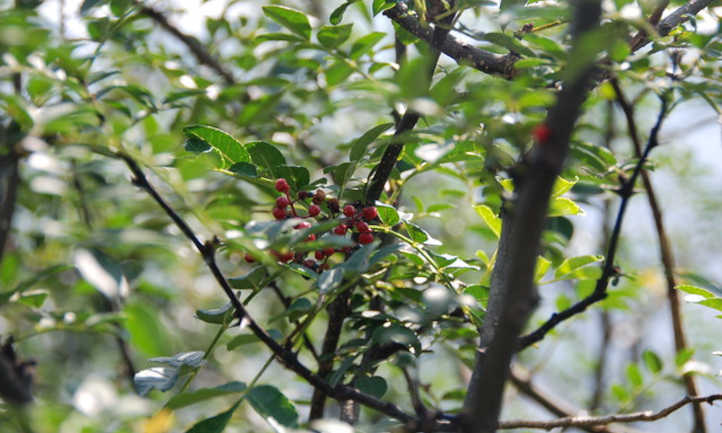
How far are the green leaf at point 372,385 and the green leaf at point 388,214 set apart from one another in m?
0.19

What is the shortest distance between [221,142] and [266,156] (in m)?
0.06

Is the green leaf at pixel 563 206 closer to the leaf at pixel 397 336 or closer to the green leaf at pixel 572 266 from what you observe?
the green leaf at pixel 572 266

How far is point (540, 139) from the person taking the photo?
43cm

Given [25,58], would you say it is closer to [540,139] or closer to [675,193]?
[540,139]

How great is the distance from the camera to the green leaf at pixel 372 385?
81 cm

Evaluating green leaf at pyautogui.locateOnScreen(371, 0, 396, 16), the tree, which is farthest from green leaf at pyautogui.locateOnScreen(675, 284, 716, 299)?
green leaf at pyautogui.locateOnScreen(371, 0, 396, 16)

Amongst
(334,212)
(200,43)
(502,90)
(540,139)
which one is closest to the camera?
(540,139)

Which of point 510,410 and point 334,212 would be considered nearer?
point 334,212

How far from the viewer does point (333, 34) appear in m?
0.94

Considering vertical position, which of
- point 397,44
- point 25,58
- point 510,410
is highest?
point 397,44

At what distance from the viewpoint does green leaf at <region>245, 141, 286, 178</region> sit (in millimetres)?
839

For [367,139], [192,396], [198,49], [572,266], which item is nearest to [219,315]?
[192,396]

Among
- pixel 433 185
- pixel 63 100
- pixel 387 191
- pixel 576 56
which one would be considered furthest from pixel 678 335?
pixel 433 185

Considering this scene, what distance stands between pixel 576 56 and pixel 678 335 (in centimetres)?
107
